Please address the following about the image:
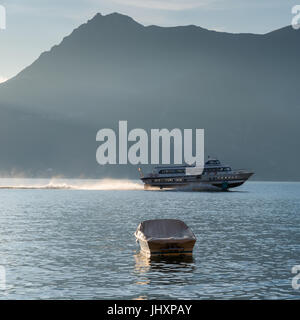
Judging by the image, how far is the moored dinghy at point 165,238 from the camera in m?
42.7

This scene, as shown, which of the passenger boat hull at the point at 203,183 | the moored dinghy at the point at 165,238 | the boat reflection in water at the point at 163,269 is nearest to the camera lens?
the boat reflection in water at the point at 163,269

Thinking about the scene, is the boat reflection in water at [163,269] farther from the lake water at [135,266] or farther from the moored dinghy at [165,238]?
the moored dinghy at [165,238]

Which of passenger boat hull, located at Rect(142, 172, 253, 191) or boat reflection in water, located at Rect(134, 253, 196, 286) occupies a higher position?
passenger boat hull, located at Rect(142, 172, 253, 191)

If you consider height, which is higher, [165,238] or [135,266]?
[165,238]

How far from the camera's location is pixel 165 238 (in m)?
43.5

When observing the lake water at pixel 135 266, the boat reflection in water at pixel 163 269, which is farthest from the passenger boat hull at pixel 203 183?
the boat reflection in water at pixel 163 269

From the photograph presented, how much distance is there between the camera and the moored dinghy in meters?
42.7

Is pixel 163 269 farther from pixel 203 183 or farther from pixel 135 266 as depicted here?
pixel 203 183

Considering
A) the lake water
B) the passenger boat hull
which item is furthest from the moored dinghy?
the passenger boat hull

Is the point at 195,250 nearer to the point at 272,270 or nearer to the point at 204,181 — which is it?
the point at 272,270

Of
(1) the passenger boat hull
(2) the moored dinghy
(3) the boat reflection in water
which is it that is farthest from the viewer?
(1) the passenger boat hull

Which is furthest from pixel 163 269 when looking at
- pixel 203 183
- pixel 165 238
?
pixel 203 183

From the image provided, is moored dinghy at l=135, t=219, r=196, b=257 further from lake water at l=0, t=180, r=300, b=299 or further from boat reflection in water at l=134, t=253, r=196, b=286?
lake water at l=0, t=180, r=300, b=299
